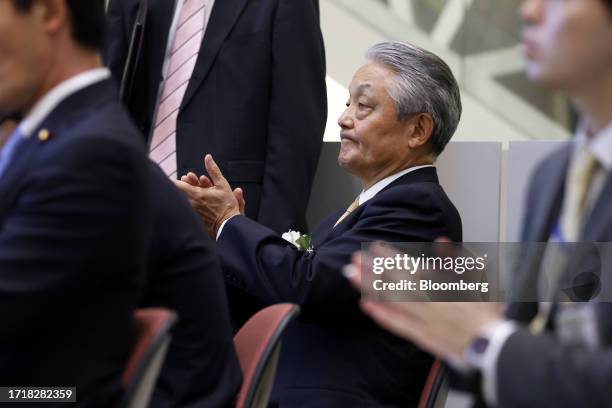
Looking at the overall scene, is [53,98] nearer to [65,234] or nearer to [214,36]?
[65,234]

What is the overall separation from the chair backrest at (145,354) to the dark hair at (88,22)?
0.47 m

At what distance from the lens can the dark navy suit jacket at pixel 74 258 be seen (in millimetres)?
1622

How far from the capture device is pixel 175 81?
3.53 m

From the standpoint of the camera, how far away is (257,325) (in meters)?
2.26

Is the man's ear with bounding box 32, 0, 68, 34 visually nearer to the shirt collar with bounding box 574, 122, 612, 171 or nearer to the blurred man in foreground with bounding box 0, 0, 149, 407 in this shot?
the blurred man in foreground with bounding box 0, 0, 149, 407

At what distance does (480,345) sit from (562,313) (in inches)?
4.8

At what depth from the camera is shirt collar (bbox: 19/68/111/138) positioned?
180 centimetres

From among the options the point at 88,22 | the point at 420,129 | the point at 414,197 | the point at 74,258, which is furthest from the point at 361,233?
the point at 74,258

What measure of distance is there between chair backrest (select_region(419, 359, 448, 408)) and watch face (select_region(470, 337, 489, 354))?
123cm

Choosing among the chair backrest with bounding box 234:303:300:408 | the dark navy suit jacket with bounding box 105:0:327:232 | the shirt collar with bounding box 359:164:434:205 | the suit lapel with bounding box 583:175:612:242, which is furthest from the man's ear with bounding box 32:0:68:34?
the dark navy suit jacket with bounding box 105:0:327:232

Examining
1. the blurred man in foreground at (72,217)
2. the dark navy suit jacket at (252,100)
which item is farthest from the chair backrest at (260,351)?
the dark navy suit jacket at (252,100)

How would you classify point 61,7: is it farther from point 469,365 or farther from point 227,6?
point 227,6

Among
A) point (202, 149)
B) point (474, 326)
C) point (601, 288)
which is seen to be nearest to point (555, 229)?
point (601, 288)

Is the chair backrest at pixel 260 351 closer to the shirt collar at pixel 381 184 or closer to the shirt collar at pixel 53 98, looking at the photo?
the shirt collar at pixel 53 98
